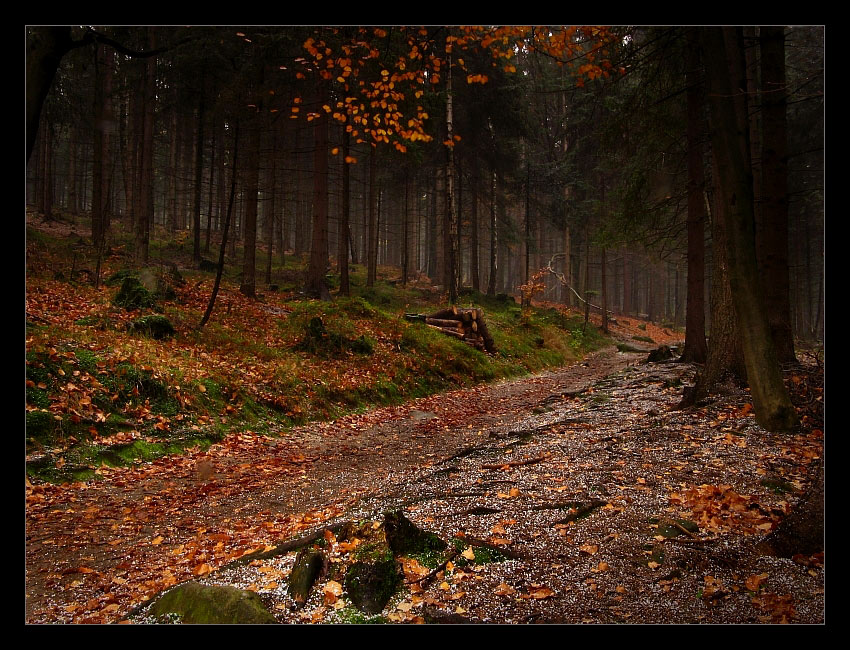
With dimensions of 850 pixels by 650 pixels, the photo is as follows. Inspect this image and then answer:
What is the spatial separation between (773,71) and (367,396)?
861 centimetres

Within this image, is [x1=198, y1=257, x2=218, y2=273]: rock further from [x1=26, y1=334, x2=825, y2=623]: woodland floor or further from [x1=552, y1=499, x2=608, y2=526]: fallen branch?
[x1=552, y1=499, x2=608, y2=526]: fallen branch

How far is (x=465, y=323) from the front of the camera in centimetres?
1458

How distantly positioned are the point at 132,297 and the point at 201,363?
311 cm

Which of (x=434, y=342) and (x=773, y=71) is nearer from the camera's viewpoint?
(x=773, y=71)

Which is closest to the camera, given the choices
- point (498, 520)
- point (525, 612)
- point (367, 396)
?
point (525, 612)

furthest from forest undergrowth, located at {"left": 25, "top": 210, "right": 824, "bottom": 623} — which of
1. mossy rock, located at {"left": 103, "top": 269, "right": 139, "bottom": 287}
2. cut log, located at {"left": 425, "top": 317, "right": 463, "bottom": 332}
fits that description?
cut log, located at {"left": 425, "top": 317, "right": 463, "bottom": 332}

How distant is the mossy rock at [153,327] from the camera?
8539mm

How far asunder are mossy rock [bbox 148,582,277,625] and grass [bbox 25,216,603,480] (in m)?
3.35

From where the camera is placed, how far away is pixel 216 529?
4098mm

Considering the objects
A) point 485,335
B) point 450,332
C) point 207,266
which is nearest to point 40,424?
point 450,332

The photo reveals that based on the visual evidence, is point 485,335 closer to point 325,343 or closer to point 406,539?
point 325,343

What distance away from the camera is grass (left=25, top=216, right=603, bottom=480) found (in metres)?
5.72
